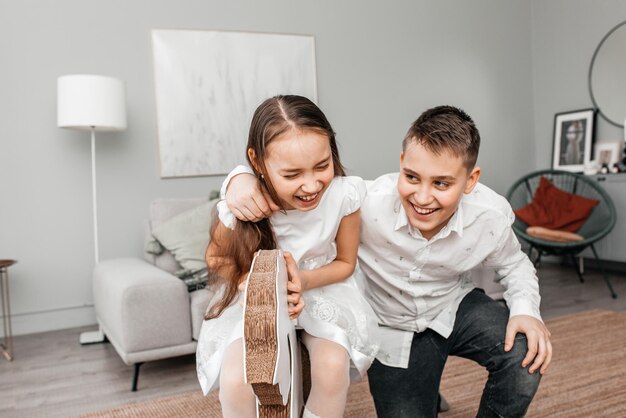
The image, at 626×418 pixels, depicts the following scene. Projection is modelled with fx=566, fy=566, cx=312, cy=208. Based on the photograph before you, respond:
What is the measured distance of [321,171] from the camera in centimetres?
117

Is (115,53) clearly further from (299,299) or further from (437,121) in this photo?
(299,299)

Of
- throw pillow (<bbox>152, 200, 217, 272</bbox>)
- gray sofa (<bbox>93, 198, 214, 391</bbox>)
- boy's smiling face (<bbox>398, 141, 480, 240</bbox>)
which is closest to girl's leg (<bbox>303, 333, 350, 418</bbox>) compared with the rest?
boy's smiling face (<bbox>398, 141, 480, 240</bbox>)

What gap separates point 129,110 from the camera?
12.3 feet

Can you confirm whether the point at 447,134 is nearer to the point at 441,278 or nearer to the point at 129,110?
the point at 441,278

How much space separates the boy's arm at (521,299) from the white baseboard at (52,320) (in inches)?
114

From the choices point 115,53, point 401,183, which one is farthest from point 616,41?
point 401,183

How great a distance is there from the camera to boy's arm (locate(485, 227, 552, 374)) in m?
1.30

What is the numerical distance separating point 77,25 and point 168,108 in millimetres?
749

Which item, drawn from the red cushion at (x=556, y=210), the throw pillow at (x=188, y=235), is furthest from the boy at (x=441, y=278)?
the red cushion at (x=556, y=210)

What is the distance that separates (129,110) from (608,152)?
369 cm

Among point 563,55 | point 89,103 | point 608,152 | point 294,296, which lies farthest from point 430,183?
point 563,55

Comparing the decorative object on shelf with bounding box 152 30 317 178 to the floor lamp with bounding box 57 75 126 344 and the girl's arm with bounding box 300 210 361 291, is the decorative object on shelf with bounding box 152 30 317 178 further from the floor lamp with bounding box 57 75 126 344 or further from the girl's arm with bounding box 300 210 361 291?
the girl's arm with bounding box 300 210 361 291

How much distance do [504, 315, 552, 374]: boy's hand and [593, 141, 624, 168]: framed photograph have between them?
3.66 metres

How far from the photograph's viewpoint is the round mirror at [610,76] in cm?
447
